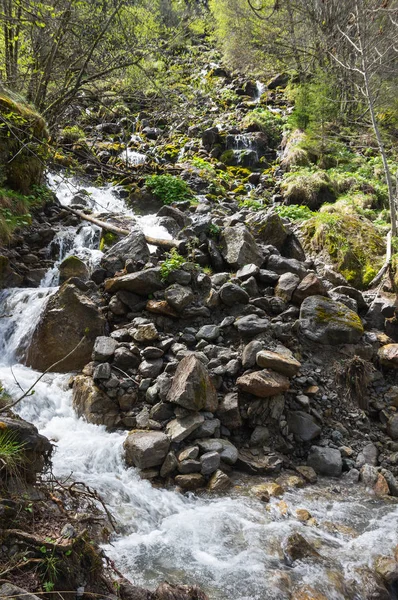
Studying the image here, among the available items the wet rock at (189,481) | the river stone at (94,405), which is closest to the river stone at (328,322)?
the wet rock at (189,481)

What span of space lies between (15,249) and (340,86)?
13549 millimetres

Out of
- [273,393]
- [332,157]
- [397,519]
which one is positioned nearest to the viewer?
[397,519]

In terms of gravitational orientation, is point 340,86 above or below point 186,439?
above

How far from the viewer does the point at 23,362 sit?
233 inches

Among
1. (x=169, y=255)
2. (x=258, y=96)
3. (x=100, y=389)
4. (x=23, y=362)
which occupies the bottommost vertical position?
(x=23, y=362)

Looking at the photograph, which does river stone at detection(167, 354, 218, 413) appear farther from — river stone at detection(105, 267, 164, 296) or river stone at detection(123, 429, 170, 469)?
river stone at detection(105, 267, 164, 296)

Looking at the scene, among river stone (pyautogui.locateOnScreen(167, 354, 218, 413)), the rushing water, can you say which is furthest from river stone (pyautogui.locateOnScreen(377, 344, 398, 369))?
river stone (pyautogui.locateOnScreen(167, 354, 218, 413))

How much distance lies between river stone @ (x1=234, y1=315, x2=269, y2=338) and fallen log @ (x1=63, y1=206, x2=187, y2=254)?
1.91 meters

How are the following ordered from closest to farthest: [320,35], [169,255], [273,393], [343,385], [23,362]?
1. [273,393]
2. [343,385]
3. [23,362]
4. [169,255]
5. [320,35]

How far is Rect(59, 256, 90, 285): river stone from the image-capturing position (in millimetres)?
7051

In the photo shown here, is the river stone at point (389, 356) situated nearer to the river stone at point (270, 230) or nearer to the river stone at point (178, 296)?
the river stone at point (270, 230)

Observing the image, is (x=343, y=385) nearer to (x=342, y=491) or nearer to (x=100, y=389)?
(x=342, y=491)

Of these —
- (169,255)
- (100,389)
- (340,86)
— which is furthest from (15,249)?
(340,86)

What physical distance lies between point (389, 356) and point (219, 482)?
3036 mm
